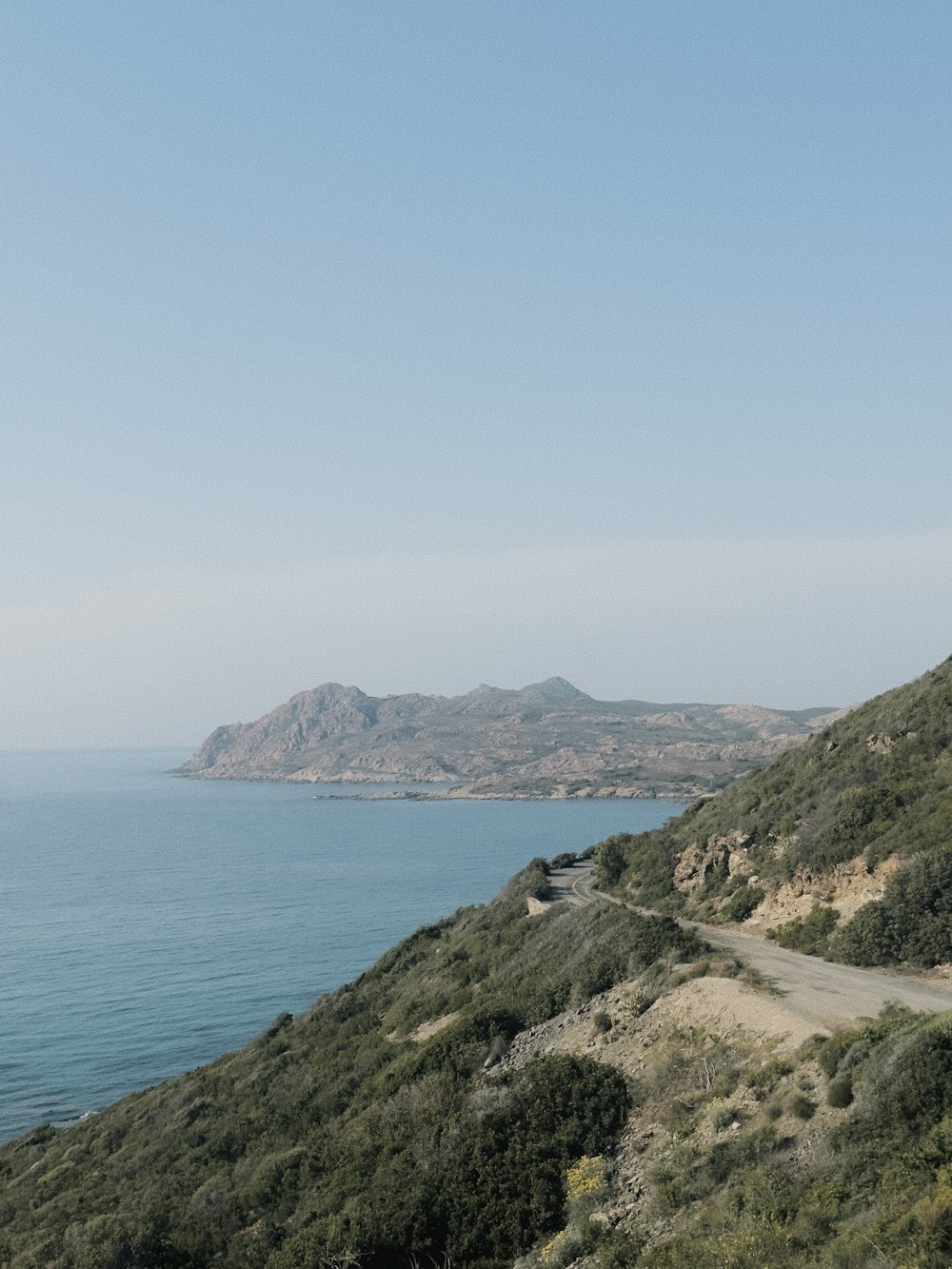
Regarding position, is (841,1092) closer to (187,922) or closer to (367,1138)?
(367,1138)

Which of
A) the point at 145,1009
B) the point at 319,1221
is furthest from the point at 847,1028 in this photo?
the point at 145,1009

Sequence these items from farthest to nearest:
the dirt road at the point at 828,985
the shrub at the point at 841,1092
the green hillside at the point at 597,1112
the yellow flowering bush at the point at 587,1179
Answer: the dirt road at the point at 828,985, the yellow flowering bush at the point at 587,1179, the shrub at the point at 841,1092, the green hillside at the point at 597,1112

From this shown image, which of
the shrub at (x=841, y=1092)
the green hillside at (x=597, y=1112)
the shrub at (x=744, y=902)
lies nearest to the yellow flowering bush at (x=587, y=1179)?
the green hillside at (x=597, y=1112)

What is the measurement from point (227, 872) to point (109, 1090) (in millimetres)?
75635

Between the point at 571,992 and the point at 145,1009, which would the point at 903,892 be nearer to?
the point at 571,992

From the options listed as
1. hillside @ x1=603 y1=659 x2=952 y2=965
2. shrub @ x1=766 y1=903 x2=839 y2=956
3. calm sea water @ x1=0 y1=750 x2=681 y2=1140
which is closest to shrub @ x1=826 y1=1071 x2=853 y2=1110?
hillside @ x1=603 y1=659 x2=952 y2=965

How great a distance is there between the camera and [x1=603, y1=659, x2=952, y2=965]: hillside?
2675 centimetres

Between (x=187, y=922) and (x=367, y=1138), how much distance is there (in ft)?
249

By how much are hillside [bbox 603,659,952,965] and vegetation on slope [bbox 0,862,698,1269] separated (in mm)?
5396

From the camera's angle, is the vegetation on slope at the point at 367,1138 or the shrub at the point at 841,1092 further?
the vegetation on slope at the point at 367,1138

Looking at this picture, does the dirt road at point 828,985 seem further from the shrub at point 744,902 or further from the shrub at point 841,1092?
the shrub at point 841,1092

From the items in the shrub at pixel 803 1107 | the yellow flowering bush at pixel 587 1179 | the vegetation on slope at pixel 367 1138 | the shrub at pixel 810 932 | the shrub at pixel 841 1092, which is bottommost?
the vegetation on slope at pixel 367 1138

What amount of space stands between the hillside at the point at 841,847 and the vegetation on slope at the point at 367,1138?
5.40 meters

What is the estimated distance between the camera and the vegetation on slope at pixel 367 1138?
18.3m
